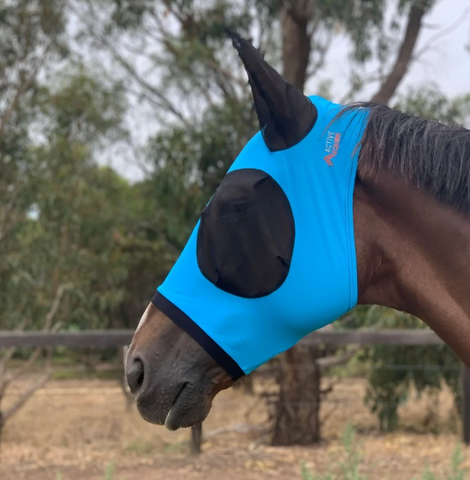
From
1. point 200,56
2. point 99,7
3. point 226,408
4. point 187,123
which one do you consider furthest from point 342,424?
point 99,7

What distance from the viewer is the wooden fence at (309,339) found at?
5.15m

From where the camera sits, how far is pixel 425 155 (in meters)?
1.35

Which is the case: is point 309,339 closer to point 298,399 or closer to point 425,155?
point 298,399

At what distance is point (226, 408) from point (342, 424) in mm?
1706

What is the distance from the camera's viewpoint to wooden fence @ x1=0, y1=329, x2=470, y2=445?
203 inches

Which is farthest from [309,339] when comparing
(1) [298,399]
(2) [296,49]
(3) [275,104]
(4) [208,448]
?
(3) [275,104]

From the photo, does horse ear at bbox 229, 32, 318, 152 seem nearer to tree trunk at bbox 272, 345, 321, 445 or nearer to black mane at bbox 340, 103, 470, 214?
black mane at bbox 340, 103, 470, 214

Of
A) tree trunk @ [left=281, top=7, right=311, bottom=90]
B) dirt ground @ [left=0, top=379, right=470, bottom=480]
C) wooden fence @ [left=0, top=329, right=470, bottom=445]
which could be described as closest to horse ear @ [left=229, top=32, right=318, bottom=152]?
dirt ground @ [left=0, top=379, right=470, bottom=480]

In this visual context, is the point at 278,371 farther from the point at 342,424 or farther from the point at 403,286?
the point at 403,286

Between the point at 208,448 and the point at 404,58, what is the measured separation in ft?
16.2

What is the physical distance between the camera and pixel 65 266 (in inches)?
257

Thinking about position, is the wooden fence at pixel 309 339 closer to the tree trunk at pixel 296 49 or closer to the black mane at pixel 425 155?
the tree trunk at pixel 296 49

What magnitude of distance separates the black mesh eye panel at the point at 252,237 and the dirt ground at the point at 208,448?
103 inches

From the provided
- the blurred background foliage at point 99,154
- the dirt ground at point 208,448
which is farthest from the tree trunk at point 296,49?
the dirt ground at point 208,448
